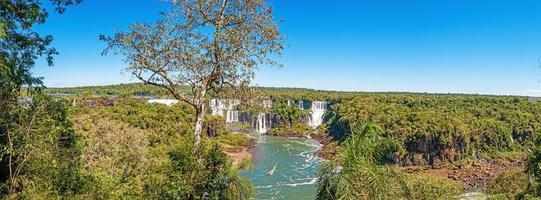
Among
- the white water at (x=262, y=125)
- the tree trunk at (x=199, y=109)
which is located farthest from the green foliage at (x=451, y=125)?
the tree trunk at (x=199, y=109)

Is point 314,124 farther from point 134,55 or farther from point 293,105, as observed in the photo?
point 134,55

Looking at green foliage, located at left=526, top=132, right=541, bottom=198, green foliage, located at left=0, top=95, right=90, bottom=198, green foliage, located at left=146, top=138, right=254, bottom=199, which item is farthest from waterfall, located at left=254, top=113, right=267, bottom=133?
green foliage, located at left=146, top=138, right=254, bottom=199

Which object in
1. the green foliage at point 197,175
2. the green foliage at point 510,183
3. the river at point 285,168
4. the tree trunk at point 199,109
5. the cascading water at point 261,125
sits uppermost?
the tree trunk at point 199,109

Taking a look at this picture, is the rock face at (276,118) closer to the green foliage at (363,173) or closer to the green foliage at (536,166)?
the green foliage at (536,166)

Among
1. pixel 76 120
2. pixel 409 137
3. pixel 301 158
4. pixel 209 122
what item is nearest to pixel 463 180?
pixel 409 137

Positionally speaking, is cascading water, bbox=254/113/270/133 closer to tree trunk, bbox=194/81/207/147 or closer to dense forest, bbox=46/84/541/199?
dense forest, bbox=46/84/541/199
